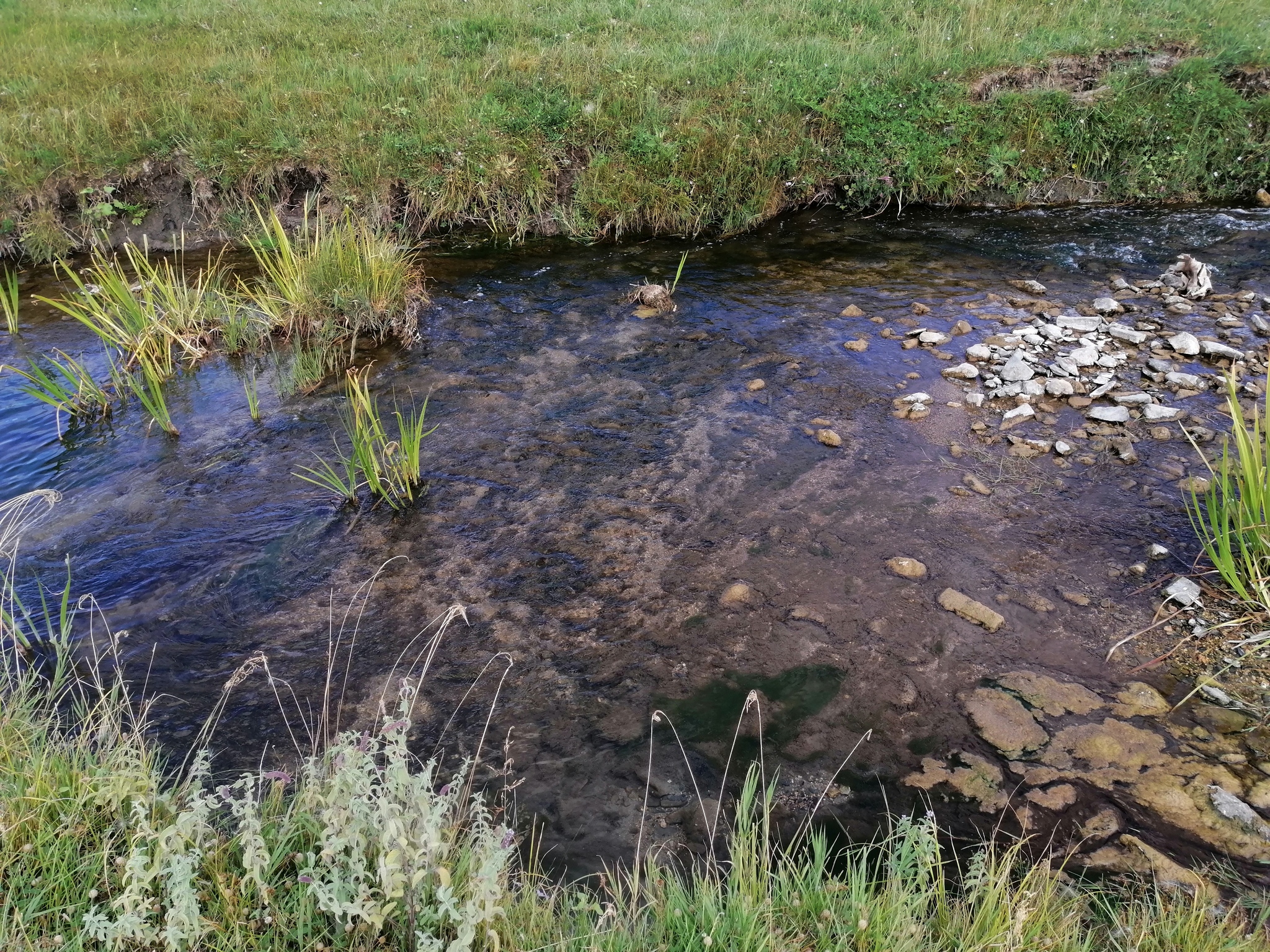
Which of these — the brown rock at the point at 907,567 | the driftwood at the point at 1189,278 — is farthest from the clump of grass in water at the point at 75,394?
the driftwood at the point at 1189,278

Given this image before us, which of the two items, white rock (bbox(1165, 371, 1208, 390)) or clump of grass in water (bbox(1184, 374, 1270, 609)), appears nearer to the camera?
clump of grass in water (bbox(1184, 374, 1270, 609))

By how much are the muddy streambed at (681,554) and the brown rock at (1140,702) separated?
27 millimetres

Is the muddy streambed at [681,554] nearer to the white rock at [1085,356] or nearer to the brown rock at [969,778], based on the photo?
the brown rock at [969,778]

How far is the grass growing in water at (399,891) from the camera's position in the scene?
2.29 meters

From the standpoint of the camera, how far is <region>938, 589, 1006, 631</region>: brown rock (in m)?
4.12

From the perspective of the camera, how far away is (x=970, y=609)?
4.20m

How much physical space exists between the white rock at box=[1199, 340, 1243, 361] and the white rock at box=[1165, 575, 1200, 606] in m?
3.09

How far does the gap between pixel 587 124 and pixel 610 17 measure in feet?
14.3

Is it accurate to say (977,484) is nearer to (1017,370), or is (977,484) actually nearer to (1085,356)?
(1017,370)

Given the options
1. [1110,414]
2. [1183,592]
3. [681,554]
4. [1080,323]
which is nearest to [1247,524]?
[1183,592]

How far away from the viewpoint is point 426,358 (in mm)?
7023

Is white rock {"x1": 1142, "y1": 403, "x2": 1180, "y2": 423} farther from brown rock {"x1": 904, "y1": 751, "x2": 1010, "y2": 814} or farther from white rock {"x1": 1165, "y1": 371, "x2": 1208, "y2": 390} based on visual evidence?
brown rock {"x1": 904, "y1": 751, "x2": 1010, "y2": 814}

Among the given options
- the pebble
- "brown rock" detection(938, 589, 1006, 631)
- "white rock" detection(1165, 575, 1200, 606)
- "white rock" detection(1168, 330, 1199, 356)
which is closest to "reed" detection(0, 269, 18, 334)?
"brown rock" detection(938, 589, 1006, 631)

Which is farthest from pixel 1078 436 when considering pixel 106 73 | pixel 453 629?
pixel 106 73
